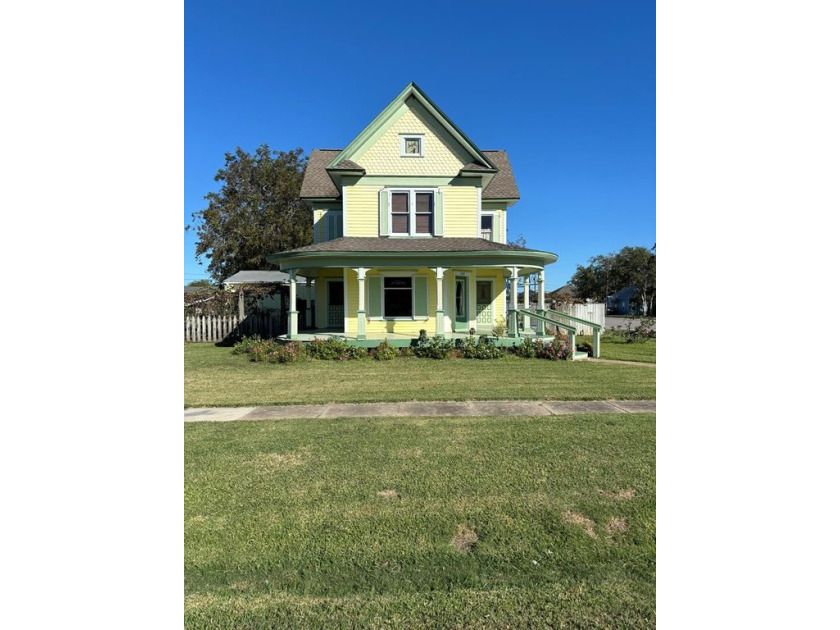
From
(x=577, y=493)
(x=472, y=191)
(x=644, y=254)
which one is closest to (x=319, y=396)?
(x=577, y=493)

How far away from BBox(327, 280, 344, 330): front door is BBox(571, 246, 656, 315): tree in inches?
1801

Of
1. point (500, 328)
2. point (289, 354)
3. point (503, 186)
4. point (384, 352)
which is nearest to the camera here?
point (289, 354)

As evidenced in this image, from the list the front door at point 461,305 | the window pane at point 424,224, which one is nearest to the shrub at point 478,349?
the front door at point 461,305

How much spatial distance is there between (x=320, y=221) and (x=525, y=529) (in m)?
16.7

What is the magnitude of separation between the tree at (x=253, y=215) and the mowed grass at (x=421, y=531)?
96.2ft

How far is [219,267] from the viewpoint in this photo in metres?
33.4

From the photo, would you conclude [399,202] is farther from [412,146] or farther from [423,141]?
[423,141]

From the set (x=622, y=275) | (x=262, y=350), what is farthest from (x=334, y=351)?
(x=622, y=275)

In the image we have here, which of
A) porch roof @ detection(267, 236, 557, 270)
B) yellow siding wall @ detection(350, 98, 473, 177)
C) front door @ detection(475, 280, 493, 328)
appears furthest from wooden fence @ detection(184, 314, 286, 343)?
front door @ detection(475, 280, 493, 328)

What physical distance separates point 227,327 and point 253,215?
17.3m

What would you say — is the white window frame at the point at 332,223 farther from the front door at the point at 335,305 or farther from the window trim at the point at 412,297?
the window trim at the point at 412,297

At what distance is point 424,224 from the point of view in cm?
1567

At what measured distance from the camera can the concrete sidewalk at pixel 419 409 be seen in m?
6.02
